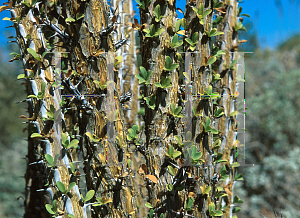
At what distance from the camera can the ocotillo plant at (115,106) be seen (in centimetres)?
135

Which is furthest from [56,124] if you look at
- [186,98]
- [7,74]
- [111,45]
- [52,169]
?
[7,74]

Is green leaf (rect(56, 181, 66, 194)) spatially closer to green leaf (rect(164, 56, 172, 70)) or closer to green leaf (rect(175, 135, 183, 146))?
green leaf (rect(175, 135, 183, 146))

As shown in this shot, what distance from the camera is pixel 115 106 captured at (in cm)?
140

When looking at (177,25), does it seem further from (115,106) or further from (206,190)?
(206,190)

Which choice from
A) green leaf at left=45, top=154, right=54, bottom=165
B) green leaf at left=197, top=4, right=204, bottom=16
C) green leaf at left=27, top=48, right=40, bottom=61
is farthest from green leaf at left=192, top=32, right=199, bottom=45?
green leaf at left=45, top=154, right=54, bottom=165

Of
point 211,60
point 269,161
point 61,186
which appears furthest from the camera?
point 269,161

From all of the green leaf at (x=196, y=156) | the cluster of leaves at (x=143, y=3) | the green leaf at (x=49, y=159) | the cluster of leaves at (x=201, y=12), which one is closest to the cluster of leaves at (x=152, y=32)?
the cluster of leaves at (x=143, y=3)

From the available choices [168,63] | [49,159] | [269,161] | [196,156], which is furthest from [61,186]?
[269,161]

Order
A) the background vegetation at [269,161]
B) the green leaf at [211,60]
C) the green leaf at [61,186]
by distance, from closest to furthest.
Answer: the green leaf at [61,186] < the green leaf at [211,60] < the background vegetation at [269,161]

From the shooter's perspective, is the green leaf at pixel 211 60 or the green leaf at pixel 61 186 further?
the green leaf at pixel 211 60

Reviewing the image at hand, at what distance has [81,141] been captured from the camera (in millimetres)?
1446

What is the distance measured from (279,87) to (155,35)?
5.90 m

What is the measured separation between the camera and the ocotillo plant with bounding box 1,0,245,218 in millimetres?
1349

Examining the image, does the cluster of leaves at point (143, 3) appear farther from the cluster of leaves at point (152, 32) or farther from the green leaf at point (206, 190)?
the green leaf at point (206, 190)
